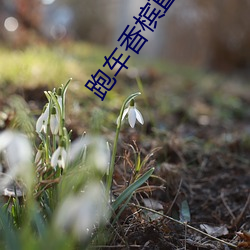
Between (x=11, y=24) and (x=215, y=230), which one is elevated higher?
(x=215, y=230)

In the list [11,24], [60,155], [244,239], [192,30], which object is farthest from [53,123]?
[192,30]

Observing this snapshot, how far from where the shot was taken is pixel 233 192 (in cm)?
208

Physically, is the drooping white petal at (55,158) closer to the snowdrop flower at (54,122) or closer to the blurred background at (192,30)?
the snowdrop flower at (54,122)

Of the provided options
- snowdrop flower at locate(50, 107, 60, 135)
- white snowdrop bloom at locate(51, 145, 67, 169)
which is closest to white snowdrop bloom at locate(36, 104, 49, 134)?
snowdrop flower at locate(50, 107, 60, 135)

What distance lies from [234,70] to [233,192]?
7.05 metres

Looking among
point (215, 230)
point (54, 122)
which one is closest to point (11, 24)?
point (215, 230)

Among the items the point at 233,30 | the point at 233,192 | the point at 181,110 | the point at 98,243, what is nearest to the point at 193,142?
the point at 233,192

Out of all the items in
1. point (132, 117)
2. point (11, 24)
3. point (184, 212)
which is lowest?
point (11, 24)

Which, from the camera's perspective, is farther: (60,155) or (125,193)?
(125,193)

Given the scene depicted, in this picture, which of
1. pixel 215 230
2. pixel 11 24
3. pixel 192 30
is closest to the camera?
pixel 215 230

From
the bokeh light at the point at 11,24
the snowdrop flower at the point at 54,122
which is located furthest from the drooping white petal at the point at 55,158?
the bokeh light at the point at 11,24

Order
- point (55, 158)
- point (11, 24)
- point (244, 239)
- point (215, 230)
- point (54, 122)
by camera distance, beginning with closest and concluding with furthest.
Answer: point (55, 158), point (54, 122), point (244, 239), point (215, 230), point (11, 24)

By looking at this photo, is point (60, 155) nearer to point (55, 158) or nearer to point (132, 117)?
point (55, 158)

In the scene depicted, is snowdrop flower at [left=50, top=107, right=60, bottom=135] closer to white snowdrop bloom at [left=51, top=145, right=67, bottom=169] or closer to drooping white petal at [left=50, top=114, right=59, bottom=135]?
drooping white petal at [left=50, top=114, right=59, bottom=135]
